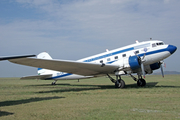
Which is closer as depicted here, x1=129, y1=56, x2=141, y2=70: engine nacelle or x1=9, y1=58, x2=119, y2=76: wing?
x1=9, y1=58, x2=119, y2=76: wing

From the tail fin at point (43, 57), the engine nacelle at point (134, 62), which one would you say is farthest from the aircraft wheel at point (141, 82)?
the tail fin at point (43, 57)

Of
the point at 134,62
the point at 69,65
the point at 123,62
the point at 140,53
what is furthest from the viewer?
the point at 140,53

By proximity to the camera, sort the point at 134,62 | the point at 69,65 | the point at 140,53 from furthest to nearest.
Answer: the point at 140,53 < the point at 134,62 < the point at 69,65

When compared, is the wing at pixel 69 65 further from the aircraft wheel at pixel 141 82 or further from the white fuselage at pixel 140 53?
the aircraft wheel at pixel 141 82

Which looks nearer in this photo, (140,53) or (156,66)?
(140,53)

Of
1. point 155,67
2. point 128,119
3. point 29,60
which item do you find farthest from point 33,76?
point 128,119

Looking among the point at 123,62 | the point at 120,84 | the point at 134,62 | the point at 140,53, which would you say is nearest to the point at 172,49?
the point at 140,53

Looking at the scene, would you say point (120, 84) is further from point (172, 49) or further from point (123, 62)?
point (172, 49)

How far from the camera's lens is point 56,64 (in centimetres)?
1358

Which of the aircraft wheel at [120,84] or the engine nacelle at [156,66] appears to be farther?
the engine nacelle at [156,66]

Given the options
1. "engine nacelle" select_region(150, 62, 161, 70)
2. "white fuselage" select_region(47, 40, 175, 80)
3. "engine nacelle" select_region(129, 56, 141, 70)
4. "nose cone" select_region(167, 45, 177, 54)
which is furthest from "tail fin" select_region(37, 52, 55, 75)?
"nose cone" select_region(167, 45, 177, 54)

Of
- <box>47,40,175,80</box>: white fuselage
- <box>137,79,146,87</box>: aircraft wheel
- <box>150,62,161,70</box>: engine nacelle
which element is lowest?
<box>137,79,146,87</box>: aircraft wheel

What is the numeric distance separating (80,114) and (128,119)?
1.66 m

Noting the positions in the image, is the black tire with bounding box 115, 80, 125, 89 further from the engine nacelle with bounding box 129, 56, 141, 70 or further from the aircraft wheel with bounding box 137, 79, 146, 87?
the aircraft wheel with bounding box 137, 79, 146, 87
